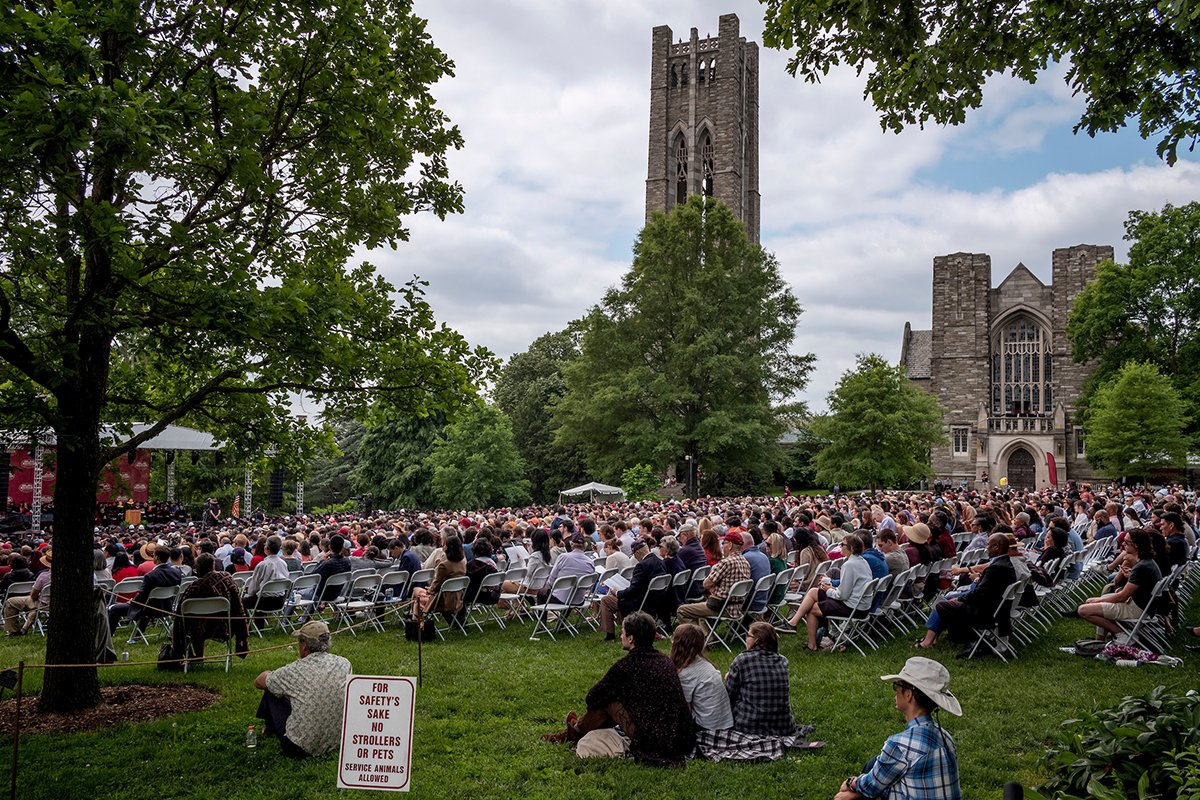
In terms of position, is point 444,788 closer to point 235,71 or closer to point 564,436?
point 235,71

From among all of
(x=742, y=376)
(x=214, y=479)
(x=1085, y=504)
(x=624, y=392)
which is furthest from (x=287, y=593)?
(x=214, y=479)

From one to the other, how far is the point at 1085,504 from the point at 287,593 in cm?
1799

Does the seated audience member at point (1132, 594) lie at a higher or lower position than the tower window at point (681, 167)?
lower

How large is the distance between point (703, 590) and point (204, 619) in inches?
228

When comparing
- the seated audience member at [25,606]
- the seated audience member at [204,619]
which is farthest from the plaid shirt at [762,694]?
the seated audience member at [25,606]

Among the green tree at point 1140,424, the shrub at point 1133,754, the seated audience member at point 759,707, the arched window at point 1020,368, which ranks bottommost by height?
the seated audience member at point 759,707

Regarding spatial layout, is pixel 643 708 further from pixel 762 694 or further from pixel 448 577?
pixel 448 577

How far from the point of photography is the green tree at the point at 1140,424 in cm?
4097

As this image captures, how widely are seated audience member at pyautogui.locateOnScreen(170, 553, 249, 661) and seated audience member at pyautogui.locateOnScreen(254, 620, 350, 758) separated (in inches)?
121

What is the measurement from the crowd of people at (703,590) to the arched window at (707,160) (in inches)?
2046

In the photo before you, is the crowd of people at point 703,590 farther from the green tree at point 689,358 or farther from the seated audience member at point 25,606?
the green tree at point 689,358

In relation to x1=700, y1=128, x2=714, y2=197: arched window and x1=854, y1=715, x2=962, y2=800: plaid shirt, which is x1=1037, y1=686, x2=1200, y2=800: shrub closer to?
x1=854, y1=715, x2=962, y2=800: plaid shirt

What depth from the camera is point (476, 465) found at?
42.6 m

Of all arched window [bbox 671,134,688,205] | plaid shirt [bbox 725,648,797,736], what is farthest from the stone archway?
plaid shirt [bbox 725,648,797,736]
